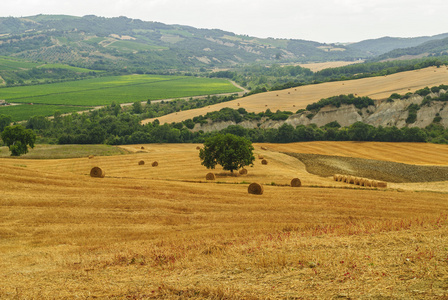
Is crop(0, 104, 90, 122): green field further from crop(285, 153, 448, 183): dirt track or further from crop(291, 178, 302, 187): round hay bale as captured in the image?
crop(291, 178, 302, 187): round hay bale

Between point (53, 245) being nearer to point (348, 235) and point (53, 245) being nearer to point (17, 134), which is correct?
point (348, 235)

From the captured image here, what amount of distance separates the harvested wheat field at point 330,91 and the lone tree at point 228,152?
78.8 meters

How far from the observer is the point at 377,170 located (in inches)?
2441

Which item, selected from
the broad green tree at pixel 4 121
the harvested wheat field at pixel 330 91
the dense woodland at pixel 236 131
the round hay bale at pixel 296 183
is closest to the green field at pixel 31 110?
the broad green tree at pixel 4 121

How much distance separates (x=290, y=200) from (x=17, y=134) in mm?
61934

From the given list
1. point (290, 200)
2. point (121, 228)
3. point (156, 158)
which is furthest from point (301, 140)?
point (121, 228)

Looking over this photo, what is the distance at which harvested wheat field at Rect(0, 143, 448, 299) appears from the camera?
14.4 metres

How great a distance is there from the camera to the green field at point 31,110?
159 metres

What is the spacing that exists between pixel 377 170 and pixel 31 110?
503 ft

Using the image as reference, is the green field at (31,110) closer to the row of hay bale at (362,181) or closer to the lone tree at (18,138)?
the lone tree at (18,138)

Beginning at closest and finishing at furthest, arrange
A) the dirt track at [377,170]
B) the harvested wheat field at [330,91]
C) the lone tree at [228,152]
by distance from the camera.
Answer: the lone tree at [228,152], the dirt track at [377,170], the harvested wheat field at [330,91]

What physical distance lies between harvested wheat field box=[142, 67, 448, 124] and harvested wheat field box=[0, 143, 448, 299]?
105 m

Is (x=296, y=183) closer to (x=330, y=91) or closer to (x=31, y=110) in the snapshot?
(x=330, y=91)

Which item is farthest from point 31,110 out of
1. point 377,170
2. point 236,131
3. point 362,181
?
point 362,181
